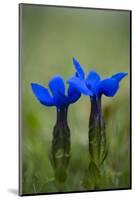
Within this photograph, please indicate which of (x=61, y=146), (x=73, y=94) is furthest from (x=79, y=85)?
(x=61, y=146)

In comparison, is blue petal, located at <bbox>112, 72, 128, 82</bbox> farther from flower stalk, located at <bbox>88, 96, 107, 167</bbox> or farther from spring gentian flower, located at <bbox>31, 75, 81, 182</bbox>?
spring gentian flower, located at <bbox>31, 75, 81, 182</bbox>

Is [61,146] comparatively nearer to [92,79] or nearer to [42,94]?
[42,94]

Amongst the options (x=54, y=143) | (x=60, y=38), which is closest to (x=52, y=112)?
(x=54, y=143)

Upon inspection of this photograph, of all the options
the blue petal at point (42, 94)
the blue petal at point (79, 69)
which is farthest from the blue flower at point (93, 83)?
the blue petal at point (42, 94)

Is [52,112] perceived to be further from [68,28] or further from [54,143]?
[68,28]

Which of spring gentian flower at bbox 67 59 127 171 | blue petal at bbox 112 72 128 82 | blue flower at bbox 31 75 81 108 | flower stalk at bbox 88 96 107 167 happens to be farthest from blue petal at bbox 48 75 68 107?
blue petal at bbox 112 72 128 82
